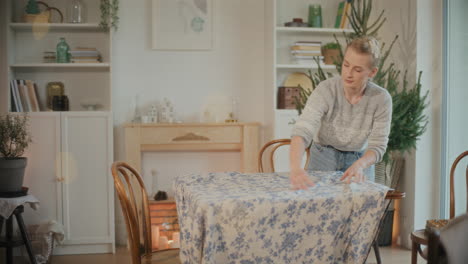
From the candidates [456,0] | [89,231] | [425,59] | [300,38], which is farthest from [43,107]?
[456,0]

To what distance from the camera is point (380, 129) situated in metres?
2.25

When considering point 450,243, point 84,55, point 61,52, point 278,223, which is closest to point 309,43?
point 84,55

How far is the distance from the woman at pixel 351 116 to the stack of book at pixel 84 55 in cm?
232

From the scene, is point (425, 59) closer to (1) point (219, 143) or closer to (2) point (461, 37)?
(2) point (461, 37)

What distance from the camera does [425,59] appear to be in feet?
Answer: 12.7

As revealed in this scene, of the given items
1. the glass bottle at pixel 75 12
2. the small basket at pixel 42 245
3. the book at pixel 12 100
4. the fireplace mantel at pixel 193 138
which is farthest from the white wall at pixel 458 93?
the book at pixel 12 100

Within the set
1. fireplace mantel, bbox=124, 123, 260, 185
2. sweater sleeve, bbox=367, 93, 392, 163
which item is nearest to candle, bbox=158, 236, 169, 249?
fireplace mantel, bbox=124, 123, 260, 185

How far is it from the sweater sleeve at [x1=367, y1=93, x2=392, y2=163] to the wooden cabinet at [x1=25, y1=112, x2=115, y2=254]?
2.33 metres

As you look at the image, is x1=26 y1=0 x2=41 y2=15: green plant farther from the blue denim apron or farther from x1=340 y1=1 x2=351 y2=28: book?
the blue denim apron

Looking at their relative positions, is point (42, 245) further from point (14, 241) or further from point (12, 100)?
point (12, 100)

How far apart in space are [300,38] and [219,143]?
1198 mm

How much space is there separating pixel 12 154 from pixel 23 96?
2.05 ft

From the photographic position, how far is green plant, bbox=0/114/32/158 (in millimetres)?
3537

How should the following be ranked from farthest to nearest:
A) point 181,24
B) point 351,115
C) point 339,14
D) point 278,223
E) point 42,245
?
point 339,14, point 181,24, point 42,245, point 351,115, point 278,223
